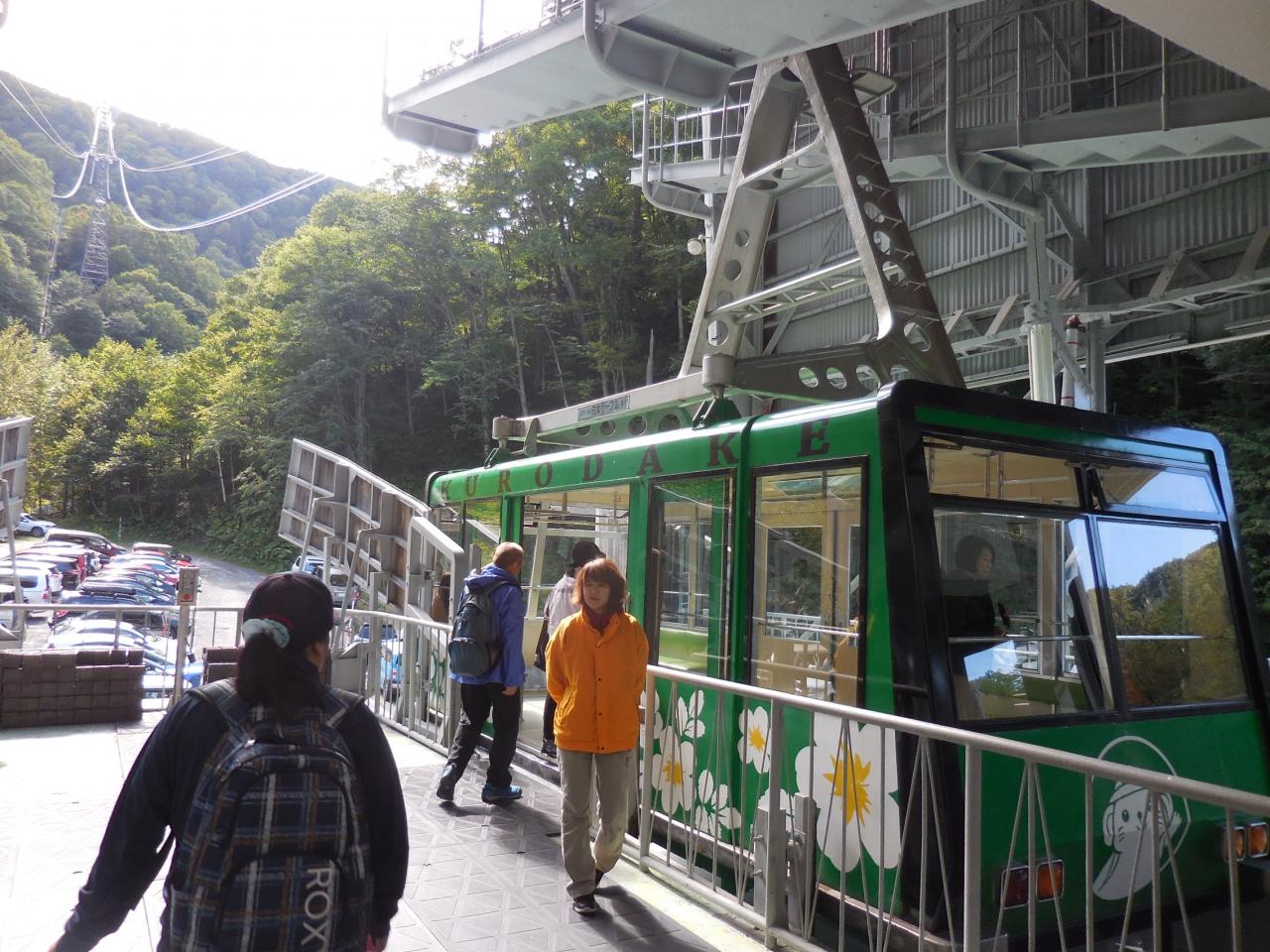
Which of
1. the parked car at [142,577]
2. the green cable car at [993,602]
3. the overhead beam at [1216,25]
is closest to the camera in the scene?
the overhead beam at [1216,25]

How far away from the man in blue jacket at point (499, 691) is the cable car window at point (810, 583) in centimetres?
194

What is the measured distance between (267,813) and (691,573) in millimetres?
3799

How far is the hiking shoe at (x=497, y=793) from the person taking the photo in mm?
6230

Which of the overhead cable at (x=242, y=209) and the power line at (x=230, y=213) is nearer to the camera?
the overhead cable at (x=242, y=209)

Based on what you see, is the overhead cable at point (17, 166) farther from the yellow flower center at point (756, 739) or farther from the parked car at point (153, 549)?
the yellow flower center at point (756, 739)

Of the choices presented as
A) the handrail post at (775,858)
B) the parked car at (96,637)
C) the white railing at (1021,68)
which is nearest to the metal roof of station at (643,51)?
the white railing at (1021,68)

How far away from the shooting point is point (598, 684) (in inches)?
179

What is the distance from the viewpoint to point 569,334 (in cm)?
3856

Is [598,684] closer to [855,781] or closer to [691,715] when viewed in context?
[691,715]

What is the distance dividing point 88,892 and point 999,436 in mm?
3833

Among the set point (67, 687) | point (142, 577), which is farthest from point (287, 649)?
point (142, 577)

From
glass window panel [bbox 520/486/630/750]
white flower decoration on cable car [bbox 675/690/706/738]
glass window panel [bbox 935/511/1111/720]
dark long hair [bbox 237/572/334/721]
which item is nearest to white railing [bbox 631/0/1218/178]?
glass window panel [bbox 520/486/630/750]

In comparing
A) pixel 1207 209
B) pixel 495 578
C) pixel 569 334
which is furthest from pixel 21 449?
pixel 569 334

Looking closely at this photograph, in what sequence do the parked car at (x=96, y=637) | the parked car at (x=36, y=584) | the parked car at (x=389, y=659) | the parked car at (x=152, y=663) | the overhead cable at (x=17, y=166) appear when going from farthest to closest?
the overhead cable at (x=17, y=166) → the parked car at (x=36, y=584) → the parked car at (x=96, y=637) → the parked car at (x=152, y=663) → the parked car at (x=389, y=659)
